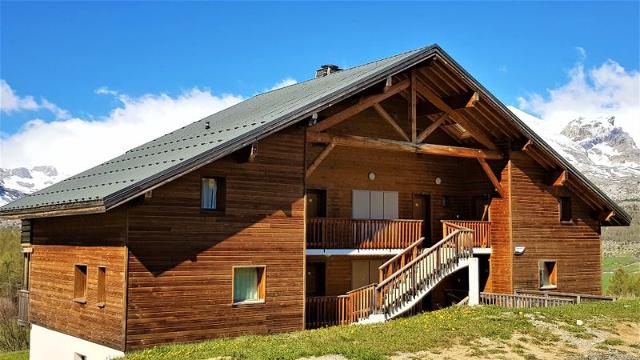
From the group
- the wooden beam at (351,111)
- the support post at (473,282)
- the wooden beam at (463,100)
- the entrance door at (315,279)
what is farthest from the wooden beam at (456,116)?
the entrance door at (315,279)

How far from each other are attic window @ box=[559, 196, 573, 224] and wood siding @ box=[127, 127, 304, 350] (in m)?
13.6

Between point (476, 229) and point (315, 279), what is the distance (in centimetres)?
676

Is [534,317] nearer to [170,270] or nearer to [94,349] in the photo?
[170,270]

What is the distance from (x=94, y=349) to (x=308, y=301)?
6.89 meters

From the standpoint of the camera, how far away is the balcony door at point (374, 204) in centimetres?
2697

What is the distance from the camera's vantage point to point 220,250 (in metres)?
19.7

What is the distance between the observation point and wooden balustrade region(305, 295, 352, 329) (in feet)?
74.7

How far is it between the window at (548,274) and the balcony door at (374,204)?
6.69 meters

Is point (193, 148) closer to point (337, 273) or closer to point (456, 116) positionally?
point (337, 273)

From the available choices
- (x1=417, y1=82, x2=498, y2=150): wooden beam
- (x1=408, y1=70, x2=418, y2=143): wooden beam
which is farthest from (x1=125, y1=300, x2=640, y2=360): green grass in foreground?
(x1=417, y1=82, x2=498, y2=150): wooden beam

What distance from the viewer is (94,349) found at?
766 inches

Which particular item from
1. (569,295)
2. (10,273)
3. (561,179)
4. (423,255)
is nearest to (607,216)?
(561,179)

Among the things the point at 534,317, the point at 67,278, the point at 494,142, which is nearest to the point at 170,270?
the point at 67,278

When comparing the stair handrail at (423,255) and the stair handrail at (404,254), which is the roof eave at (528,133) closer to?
the stair handrail at (423,255)
